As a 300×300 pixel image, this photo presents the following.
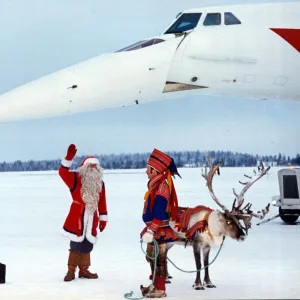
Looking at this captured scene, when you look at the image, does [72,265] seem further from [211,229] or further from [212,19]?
[212,19]

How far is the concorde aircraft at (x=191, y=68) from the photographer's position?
31.5 feet

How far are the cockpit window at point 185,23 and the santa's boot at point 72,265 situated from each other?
17.2 feet

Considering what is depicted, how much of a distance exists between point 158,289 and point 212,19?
6.37 meters

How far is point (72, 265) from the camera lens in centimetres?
680

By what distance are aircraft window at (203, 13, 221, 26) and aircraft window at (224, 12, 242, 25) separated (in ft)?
0.44

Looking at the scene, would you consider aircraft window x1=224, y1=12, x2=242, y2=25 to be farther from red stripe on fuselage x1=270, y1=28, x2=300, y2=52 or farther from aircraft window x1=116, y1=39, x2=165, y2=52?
aircraft window x1=116, y1=39, x2=165, y2=52

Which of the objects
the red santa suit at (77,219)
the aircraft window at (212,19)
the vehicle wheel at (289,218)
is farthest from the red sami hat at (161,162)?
the vehicle wheel at (289,218)

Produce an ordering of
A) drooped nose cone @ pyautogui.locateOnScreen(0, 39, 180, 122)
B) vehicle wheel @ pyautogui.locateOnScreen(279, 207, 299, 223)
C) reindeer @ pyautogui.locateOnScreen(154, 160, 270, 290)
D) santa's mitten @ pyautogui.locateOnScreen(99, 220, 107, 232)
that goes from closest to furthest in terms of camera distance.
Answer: reindeer @ pyautogui.locateOnScreen(154, 160, 270, 290)
santa's mitten @ pyautogui.locateOnScreen(99, 220, 107, 232)
drooped nose cone @ pyautogui.locateOnScreen(0, 39, 180, 122)
vehicle wheel @ pyautogui.locateOnScreen(279, 207, 299, 223)

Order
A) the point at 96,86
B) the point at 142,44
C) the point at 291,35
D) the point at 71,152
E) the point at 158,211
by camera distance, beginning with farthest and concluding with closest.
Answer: the point at 291,35
the point at 142,44
the point at 96,86
the point at 71,152
the point at 158,211

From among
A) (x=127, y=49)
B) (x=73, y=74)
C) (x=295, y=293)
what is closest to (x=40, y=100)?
(x=73, y=74)

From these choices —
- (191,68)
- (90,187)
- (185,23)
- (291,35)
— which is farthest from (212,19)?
(90,187)

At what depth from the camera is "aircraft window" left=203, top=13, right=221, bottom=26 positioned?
11.2 m

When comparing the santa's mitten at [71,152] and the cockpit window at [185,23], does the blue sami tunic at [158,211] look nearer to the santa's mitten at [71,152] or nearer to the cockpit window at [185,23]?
the santa's mitten at [71,152]

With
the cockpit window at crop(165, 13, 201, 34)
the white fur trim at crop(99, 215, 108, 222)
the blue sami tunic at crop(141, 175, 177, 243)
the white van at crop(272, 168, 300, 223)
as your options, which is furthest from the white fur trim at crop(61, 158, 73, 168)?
the white van at crop(272, 168, 300, 223)
